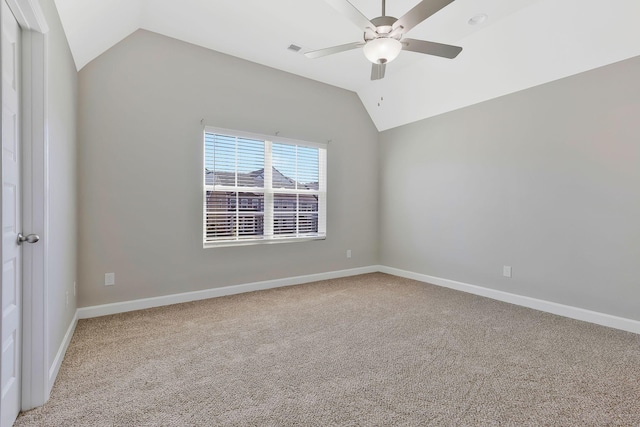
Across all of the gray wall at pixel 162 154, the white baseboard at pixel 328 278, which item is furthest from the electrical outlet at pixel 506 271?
the gray wall at pixel 162 154

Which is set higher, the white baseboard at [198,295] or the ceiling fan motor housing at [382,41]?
the ceiling fan motor housing at [382,41]

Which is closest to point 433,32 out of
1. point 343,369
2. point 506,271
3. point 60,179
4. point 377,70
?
point 377,70

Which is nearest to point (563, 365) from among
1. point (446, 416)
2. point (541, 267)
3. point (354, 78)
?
point (446, 416)

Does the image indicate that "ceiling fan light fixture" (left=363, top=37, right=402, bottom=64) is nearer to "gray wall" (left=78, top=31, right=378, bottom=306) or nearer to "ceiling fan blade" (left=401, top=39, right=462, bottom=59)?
"ceiling fan blade" (left=401, top=39, right=462, bottom=59)

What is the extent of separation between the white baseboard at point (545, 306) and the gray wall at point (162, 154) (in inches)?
74.4

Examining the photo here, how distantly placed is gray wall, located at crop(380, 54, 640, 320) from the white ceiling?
244 millimetres

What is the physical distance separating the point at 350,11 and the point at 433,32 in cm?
166

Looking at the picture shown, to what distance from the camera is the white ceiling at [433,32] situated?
2.61m

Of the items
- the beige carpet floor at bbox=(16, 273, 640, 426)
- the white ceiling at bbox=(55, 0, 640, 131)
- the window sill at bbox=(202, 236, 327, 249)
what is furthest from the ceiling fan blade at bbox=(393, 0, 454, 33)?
the window sill at bbox=(202, 236, 327, 249)

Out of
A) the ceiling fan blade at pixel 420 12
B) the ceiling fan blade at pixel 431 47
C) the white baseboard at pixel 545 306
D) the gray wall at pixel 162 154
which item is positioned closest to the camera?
the ceiling fan blade at pixel 420 12

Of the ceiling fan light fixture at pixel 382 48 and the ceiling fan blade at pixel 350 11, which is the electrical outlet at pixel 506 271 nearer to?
the ceiling fan light fixture at pixel 382 48

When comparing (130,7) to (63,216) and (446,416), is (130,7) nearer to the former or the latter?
(63,216)

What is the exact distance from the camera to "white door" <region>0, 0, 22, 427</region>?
1394 mm

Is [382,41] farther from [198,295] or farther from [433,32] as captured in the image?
[198,295]
